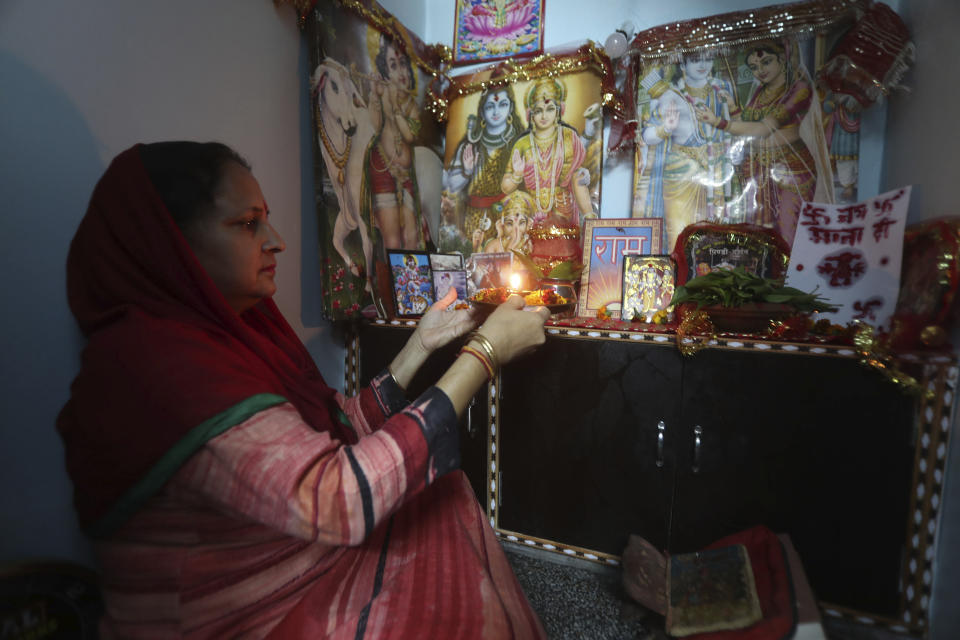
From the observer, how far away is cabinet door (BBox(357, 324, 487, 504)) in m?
1.89

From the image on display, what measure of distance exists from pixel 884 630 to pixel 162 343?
2358mm

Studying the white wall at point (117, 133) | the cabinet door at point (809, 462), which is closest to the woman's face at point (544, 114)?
the white wall at point (117, 133)

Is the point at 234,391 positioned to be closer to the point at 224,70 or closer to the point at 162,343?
the point at 162,343

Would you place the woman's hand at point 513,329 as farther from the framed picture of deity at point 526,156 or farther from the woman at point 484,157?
the woman at point 484,157

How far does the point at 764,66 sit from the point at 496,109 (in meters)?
1.37

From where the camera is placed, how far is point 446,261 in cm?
221

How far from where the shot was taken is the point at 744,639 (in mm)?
1253

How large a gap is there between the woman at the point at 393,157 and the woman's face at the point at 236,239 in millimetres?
1158

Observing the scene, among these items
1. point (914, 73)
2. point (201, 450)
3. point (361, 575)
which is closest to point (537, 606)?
point (361, 575)

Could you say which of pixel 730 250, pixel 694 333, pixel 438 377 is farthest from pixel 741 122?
pixel 438 377

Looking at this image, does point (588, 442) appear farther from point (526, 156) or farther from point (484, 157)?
point (484, 157)

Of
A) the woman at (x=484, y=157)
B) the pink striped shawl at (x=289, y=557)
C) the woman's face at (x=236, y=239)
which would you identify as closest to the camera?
the pink striped shawl at (x=289, y=557)

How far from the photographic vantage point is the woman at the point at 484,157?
2391 mm

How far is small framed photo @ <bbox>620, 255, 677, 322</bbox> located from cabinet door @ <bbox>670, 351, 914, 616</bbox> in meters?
0.34
